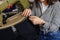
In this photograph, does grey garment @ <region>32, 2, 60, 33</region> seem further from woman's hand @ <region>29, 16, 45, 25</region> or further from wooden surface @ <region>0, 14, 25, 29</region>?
wooden surface @ <region>0, 14, 25, 29</region>

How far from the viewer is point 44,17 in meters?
0.85

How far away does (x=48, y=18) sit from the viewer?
33.2 inches

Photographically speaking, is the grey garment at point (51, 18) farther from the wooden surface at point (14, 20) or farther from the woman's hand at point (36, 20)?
the wooden surface at point (14, 20)

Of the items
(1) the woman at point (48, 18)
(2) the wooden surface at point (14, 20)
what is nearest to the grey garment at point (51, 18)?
(1) the woman at point (48, 18)

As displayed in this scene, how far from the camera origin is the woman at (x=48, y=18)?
82cm

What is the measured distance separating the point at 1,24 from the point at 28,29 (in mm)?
566

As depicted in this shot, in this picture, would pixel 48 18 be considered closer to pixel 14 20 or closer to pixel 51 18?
pixel 51 18

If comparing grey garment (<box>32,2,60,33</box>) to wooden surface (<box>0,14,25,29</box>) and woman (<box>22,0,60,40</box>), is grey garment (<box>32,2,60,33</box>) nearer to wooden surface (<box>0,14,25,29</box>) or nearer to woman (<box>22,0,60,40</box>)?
woman (<box>22,0,60,40</box>)

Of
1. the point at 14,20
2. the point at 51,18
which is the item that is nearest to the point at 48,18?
the point at 51,18

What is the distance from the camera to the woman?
0.82m

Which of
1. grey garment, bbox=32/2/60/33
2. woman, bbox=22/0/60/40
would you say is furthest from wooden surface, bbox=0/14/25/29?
grey garment, bbox=32/2/60/33

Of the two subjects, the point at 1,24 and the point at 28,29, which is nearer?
the point at 1,24

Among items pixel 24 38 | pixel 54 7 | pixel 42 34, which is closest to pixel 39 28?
pixel 42 34

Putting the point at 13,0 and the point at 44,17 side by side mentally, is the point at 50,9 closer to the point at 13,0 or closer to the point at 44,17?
the point at 44,17
